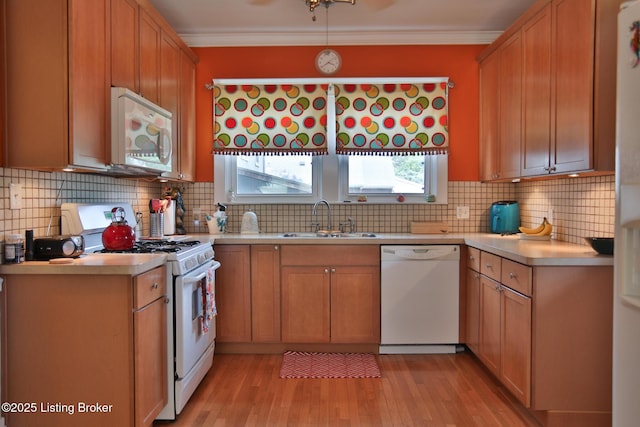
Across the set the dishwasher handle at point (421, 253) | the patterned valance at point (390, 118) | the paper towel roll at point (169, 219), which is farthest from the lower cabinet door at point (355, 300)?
the paper towel roll at point (169, 219)

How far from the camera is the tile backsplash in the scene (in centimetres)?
228

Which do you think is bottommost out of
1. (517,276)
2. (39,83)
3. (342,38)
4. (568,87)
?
(517,276)

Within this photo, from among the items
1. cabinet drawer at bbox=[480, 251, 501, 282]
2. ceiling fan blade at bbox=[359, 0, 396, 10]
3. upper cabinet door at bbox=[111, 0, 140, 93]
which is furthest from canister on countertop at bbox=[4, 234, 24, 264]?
ceiling fan blade at bbox=[359, 0, 396, 10]

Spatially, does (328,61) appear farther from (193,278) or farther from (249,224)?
(193,278)

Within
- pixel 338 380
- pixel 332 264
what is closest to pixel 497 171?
pixel 332 264

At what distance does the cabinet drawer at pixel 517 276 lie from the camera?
7.67ft

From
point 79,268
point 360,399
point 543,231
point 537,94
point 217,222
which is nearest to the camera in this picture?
point 79,268

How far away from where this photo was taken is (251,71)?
388cm

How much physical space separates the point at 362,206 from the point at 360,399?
1.70 meters

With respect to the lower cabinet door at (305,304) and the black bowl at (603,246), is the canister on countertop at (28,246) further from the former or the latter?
the black bowl at (603,246)

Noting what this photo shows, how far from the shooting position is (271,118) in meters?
3.78

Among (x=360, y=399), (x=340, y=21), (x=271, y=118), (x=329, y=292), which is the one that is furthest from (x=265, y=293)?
(x=340, y=21)

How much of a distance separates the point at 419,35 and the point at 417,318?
2.34 metres

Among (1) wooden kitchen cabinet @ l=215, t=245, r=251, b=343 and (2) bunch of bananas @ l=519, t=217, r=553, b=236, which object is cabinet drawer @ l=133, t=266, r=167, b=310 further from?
(2) bunch of bananas @ l=519, t=217, r=553, b=236
